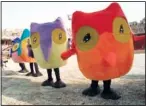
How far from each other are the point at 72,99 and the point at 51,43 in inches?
51.0

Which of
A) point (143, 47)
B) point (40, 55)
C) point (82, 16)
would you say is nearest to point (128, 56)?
point (143, 47)

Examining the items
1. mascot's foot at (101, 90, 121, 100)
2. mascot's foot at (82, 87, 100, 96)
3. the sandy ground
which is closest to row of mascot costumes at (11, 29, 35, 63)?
the sandy ground

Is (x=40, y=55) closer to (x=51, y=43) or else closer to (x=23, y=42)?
(x=51, y=43)

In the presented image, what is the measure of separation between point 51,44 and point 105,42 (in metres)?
1.48

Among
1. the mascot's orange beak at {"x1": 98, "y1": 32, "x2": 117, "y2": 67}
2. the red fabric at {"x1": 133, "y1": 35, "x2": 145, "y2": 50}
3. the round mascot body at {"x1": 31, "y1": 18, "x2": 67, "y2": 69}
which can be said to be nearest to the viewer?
the mascot's orange beak at {"x1": 98, "y1": 32, "x2": 117, "y2": 67}

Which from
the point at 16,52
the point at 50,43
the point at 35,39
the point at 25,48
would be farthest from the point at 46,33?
the point at 16,52

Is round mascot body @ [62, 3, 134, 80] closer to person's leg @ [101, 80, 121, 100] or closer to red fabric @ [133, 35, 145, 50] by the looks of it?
red fabric @ [133, 35, 145, 50]

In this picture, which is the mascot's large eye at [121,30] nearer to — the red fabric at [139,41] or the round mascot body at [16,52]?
the red fabric at [139,41]

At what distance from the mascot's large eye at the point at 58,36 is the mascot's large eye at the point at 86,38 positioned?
1.08m

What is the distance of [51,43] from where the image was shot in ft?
17.3

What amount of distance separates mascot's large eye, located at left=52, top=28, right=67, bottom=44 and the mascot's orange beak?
4.56 feet

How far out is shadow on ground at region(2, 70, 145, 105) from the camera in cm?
426

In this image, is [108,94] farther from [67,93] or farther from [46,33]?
[46,33]

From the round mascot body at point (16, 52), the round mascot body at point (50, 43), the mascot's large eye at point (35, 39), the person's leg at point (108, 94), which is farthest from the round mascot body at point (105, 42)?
the round mascot body at point (16, 52)
